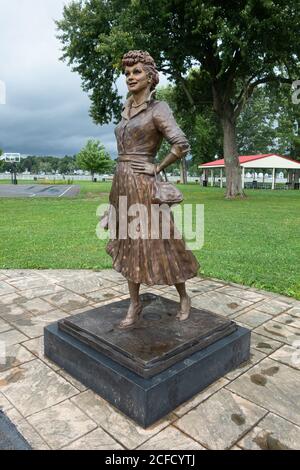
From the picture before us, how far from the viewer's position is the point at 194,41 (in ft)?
52.5

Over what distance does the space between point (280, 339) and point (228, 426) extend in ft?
4.70

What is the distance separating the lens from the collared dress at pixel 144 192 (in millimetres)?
2707

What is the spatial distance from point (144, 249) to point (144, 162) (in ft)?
2.22

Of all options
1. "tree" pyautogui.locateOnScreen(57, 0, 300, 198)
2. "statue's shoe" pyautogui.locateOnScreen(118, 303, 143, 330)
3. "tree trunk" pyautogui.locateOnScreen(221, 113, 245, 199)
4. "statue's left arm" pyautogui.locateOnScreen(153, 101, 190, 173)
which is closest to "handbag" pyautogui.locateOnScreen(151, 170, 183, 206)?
"statue's left arm" pyautogui.locateOnScreen(153, 101, 190, 173)

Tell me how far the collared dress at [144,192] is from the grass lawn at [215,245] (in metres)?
2.68

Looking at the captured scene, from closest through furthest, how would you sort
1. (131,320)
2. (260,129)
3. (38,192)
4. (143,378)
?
(143,378)
(131,320)
(38,192)
(260,129)

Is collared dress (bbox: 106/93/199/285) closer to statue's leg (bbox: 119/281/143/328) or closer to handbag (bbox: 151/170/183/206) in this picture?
handbag (bbox: 151/170/183/206)

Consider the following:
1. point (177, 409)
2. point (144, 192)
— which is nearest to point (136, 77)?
point (144, 192)

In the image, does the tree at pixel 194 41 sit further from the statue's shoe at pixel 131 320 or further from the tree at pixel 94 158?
the tree at pixel 94 158

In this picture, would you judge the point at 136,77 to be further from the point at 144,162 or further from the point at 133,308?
the point at 133,308

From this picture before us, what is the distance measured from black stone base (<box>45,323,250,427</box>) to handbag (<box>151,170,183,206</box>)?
3.84 feet

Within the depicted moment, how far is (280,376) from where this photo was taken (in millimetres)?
2875
